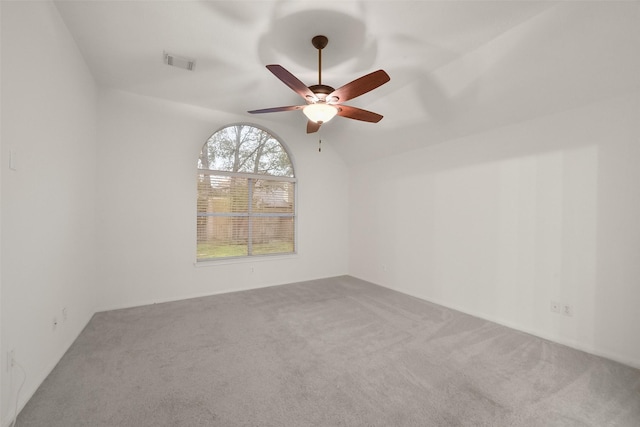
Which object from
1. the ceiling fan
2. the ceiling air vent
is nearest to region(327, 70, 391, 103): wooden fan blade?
the ceiling fan

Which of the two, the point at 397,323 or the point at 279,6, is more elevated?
the point at 279,6

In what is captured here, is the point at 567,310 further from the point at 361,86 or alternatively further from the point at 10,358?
the point at 10,358

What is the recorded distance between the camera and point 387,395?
71.6 inches

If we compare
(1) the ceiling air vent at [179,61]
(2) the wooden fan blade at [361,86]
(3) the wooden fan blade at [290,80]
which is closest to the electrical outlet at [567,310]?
(2) the wooden fan blade at [361,86]

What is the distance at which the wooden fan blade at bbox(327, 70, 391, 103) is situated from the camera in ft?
6.49

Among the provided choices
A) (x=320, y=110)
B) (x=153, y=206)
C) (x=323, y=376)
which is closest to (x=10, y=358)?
(x=323, y=376)

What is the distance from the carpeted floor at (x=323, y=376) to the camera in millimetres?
1631

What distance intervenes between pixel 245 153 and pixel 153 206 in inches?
62.1

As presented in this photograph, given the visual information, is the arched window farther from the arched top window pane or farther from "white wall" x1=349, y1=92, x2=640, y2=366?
"white wall" x1=349, y1=92, x2=640, y2=366

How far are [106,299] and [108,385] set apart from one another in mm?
1921

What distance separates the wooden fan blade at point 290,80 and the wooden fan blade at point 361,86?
188mm

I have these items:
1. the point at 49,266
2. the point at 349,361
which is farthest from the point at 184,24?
the point at 349,361

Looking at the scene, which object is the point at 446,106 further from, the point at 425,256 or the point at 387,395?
the point at 387,395

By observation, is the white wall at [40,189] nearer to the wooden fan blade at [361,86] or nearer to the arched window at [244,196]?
the arched window at [244,196]
